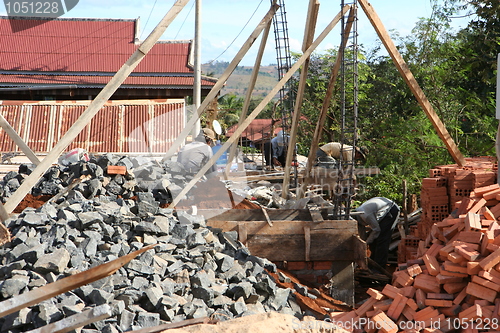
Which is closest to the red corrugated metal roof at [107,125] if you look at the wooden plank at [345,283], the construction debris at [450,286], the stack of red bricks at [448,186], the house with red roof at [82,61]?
the house with red roof at [82,61]

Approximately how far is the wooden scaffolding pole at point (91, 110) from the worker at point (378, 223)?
4.79 metres

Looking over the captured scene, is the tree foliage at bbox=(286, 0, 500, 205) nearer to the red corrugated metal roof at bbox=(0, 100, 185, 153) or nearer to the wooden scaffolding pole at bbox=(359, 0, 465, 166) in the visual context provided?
the wooden scaffolding pole at bbox=(359, 0, 465, 166)

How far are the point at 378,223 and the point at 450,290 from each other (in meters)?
3.98

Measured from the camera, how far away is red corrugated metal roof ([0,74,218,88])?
16.7 meters

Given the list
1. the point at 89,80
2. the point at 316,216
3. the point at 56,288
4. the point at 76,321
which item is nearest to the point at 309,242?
the point at 316,216

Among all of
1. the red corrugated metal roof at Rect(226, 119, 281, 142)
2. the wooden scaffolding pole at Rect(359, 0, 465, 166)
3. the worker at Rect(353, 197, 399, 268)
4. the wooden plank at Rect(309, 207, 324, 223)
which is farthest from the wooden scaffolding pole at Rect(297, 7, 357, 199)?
the red corrugated metal roof at Rect(226, 119, 281, 142)

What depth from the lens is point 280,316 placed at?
4.51m

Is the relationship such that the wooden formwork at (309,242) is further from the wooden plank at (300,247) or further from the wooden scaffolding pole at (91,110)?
the wooden scaffolding pole at (91,110)

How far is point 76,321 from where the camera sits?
3.72 meters

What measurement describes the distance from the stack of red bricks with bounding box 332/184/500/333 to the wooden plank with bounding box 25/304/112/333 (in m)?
2.50

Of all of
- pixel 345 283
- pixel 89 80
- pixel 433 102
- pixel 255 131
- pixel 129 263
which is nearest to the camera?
pixel 129 263

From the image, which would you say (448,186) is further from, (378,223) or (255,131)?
(255,131)

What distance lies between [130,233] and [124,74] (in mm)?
1894

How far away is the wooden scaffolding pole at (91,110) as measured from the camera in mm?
5371
